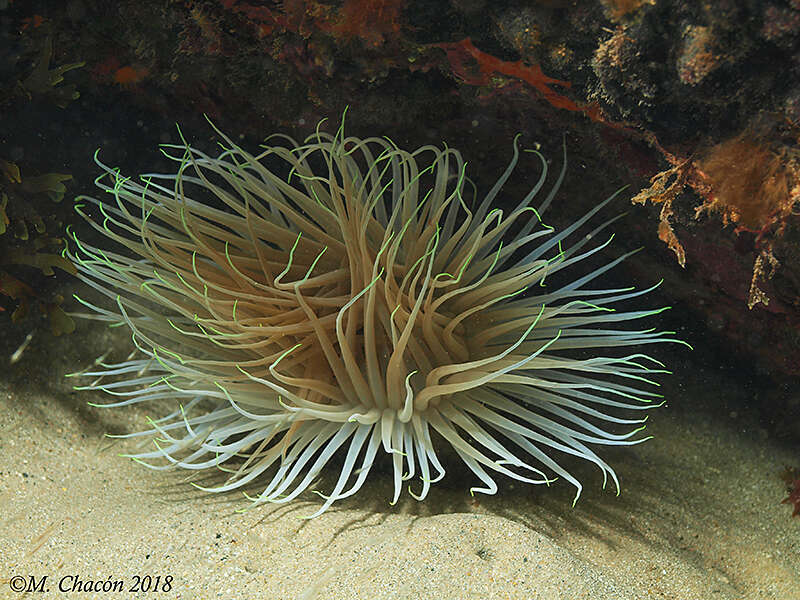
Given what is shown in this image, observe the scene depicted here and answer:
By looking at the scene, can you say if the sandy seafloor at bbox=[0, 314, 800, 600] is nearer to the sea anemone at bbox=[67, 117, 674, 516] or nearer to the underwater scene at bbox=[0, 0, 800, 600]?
the underwater scene at bbox=[0, 0, 800, 600]

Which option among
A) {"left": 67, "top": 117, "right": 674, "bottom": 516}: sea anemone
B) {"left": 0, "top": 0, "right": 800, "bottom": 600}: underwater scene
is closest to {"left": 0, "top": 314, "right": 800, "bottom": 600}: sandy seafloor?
{"left": 0, "top": 0, "right": 800, "bottom": 600}: underwater scene

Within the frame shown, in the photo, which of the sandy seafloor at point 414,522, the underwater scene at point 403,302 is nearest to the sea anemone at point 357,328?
the underwater scene at point 403,302

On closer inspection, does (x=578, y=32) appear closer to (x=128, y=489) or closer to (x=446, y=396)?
(x=446, y=396)

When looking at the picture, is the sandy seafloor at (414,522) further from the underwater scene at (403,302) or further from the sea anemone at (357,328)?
the sea anemone at (357,328)

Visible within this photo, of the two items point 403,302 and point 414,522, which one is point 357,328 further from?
point 414,522

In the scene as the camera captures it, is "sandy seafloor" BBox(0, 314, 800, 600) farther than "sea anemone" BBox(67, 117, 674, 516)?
No
